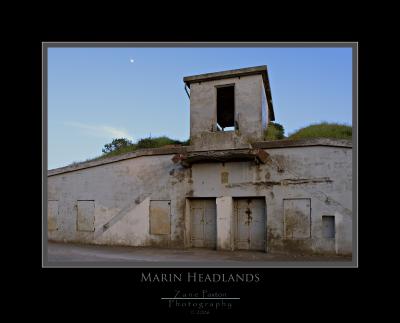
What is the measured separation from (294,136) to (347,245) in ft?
19.8

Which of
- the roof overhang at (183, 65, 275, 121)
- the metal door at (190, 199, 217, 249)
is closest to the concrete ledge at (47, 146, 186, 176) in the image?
the metal door at (190, 199, 217, 249)

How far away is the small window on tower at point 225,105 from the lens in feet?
49.2

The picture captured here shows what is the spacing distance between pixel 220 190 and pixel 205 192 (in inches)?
24.1

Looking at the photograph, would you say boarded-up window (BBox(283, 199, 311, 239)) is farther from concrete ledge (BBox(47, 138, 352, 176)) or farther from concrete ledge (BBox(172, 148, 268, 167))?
concrete ledge (BBox(47, 138, 352, 176))

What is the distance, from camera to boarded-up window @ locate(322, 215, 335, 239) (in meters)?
11.5

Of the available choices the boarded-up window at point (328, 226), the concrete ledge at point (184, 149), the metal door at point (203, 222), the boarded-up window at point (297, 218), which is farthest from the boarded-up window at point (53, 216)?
the boarded-up window at point (328, 226)

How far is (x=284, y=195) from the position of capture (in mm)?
12219

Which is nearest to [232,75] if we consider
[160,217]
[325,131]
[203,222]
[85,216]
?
[325,131]

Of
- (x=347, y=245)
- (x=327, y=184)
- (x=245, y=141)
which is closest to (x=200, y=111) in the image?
(x=245, y=141)

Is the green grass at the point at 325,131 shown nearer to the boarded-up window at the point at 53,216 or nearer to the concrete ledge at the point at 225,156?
the concrete ledge at the point at 225,156

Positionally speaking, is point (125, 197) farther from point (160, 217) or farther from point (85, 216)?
point (85, 216)

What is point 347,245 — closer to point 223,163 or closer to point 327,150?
point 327,150

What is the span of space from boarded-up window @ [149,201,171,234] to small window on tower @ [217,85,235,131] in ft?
17.5

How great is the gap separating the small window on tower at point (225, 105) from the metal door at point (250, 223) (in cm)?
476
